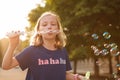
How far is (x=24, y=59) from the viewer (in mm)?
3082

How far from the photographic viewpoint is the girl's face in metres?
3.22

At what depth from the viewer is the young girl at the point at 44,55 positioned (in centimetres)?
299

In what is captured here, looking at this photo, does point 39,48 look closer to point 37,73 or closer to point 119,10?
point 37,73

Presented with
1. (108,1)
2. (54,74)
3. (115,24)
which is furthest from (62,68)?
(115,24)

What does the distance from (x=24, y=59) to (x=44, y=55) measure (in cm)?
18

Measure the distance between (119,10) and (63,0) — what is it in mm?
2923

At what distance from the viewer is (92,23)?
1958 centimetres

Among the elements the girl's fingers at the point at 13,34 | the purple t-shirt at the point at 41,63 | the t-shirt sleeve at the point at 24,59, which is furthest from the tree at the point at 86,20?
the girl's fingers at the point at 13,34

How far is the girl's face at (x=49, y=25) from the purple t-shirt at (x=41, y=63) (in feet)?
0.40

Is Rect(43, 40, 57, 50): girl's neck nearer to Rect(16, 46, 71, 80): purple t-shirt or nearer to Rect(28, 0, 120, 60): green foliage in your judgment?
Rect(16, 46, 71, 80): purple t-shirt

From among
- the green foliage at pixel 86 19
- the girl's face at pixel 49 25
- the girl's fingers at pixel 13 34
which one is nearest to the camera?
the girl's fingers at pixel 13 34

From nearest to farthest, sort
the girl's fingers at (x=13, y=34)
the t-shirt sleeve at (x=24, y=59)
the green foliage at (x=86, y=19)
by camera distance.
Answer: the girl's fingers at (x=13, y=34), the t-shirt sleeve at (x=24, y=59), the green foliage at (x=86, y=19)

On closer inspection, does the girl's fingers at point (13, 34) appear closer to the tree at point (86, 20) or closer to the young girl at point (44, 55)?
the young girl at point (44, 55)

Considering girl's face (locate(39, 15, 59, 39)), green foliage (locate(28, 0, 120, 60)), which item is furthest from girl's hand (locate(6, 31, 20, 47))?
green foliage (locate(28, 0, 120, 60))
